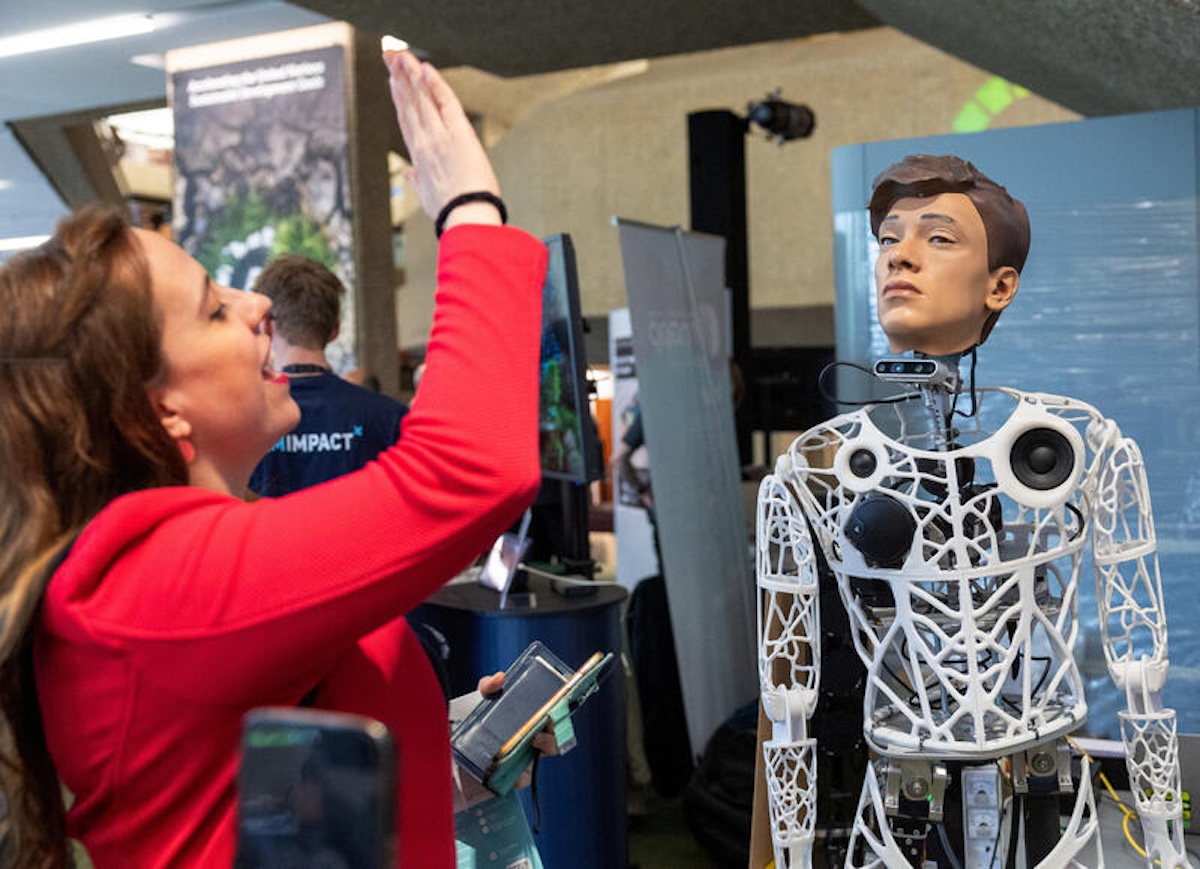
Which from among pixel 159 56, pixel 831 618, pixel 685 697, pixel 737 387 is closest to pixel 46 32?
pixel 159 56

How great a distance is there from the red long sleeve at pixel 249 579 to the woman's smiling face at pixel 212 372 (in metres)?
0.08

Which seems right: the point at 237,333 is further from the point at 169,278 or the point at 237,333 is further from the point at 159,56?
the point at 159,56

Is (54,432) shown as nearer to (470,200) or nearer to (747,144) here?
(470,200)

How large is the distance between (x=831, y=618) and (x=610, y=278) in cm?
1052

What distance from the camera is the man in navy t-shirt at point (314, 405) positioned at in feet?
10.1

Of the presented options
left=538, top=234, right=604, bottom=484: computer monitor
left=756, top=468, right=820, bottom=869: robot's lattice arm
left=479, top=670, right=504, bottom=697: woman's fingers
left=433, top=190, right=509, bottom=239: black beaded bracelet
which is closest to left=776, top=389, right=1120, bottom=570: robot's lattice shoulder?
left=756, top=468, right=820, bottom=869: robot's lattice arm

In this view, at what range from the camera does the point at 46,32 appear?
20.4 feet

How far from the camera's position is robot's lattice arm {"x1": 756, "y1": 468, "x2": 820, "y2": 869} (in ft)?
6.93

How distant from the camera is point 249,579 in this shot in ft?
2.51

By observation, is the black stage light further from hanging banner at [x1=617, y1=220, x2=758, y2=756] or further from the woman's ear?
the woman's ear

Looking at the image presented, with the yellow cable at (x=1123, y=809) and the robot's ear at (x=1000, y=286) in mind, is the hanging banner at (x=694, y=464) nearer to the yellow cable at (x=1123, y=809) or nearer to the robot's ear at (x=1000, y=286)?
the yellow cable at (x=1123, y=809)

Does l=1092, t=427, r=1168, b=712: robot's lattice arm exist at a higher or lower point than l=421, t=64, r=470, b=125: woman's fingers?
lower

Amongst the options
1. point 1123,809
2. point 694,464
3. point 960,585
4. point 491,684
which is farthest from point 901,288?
point 694,464

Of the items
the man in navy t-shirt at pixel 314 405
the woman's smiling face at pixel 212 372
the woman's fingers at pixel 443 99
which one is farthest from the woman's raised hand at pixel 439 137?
the man in navy t-shirt at pixel 314 405
